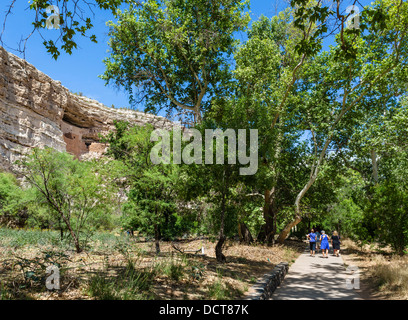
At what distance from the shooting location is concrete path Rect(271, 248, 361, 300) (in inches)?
270

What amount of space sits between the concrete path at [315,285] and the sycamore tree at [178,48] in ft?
29.2

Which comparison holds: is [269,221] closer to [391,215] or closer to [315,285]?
[391,215]

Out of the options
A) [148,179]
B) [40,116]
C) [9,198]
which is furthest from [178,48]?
[40,116]

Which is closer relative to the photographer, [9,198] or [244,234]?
[244,234]

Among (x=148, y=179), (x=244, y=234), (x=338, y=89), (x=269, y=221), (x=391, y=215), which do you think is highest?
(x=338, y=89)

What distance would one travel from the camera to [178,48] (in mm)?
16172

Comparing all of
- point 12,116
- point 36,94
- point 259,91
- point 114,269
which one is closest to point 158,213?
point 114,269

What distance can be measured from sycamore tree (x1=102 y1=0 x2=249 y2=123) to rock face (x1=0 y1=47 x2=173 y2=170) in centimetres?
723

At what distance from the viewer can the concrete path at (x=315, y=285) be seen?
22.5ft

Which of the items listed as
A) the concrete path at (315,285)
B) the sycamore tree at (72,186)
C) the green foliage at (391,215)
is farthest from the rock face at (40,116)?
the concrete path at (315,285)

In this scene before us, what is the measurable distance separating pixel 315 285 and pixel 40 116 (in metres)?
36.2

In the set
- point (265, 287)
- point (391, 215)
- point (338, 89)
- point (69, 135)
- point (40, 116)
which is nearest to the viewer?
point (265, 287)
